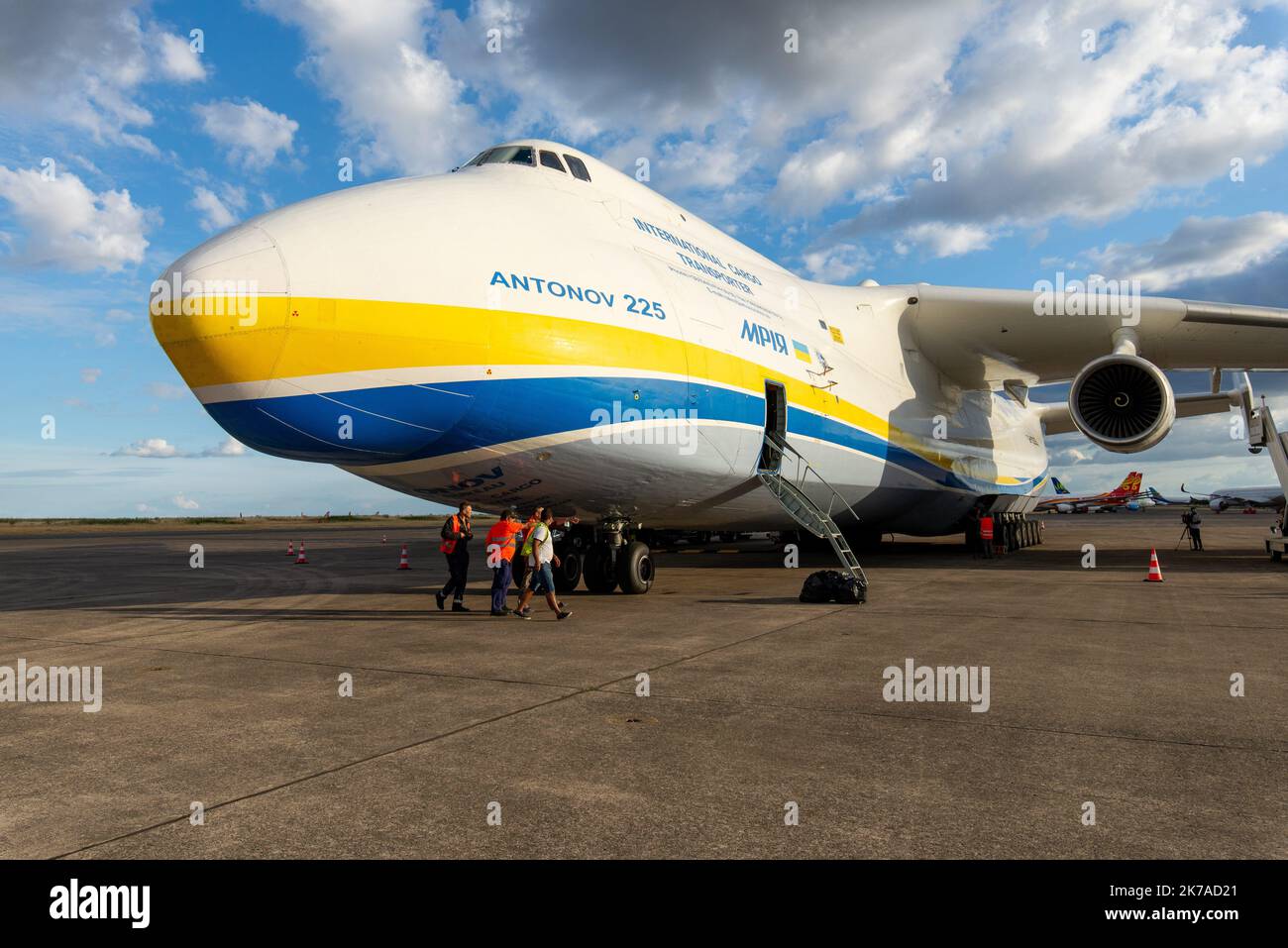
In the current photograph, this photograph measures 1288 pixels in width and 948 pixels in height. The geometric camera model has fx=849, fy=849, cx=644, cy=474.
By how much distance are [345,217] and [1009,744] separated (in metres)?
7.03

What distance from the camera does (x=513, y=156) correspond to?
35.7 ft

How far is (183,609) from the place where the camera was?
37.7ft

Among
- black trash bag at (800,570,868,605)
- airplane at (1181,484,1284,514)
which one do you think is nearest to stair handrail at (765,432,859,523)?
black trash bag at (800,570,868,605)

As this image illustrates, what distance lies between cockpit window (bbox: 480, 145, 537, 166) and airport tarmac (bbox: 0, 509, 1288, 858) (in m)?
5.75

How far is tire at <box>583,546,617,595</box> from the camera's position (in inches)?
494

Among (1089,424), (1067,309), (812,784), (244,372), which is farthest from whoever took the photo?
(1067,309)

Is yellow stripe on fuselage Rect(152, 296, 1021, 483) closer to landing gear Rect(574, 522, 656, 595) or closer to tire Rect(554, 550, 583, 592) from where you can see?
landing gear Rect(574, 522, 656, 595)

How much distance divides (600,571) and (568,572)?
1.80 ft

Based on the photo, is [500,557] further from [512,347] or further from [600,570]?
[512,347]

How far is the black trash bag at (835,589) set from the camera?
1141 centimetres

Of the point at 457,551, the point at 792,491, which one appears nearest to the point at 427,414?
the point at 457,551

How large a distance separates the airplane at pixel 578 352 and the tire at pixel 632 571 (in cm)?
3
